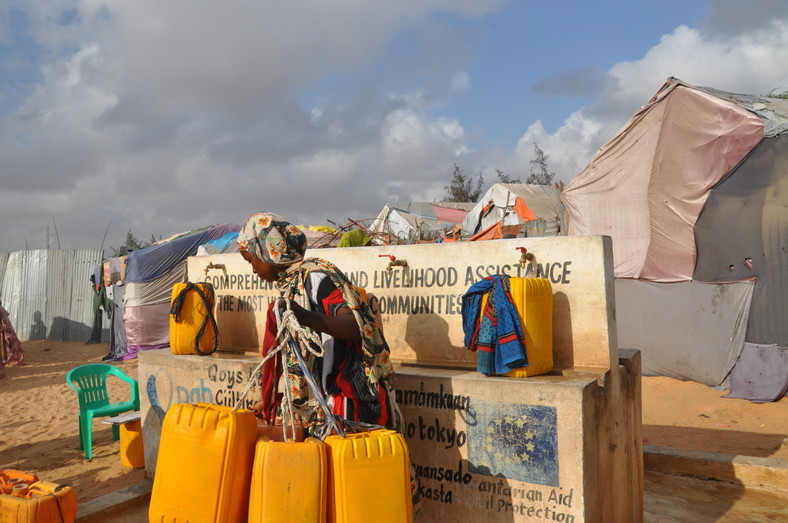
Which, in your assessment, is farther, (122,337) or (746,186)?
(122,337)

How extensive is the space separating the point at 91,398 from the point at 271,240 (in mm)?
5261

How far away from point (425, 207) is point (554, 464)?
1558 centimetres

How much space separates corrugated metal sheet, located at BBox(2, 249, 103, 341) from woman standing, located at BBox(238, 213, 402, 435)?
Answer: 16.8 m

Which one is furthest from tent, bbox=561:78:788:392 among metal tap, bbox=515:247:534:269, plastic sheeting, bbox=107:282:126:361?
plastic sheeting, bbox=107:282:126:361

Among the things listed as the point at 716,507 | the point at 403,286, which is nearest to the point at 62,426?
the point at 403,286

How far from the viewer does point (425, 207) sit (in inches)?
717

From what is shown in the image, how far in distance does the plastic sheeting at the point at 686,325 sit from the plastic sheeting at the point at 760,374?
138 millimetres

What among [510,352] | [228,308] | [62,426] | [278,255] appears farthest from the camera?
[62,426]

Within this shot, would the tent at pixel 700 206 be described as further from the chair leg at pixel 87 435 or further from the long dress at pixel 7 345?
the long dress at pixel 7 345

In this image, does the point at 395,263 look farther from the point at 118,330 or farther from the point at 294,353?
the point at 118,330

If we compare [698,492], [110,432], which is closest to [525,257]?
[698,492]

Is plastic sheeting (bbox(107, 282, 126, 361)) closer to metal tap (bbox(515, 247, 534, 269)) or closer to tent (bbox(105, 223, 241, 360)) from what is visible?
tent (bbox(105, 223, 241, 360))

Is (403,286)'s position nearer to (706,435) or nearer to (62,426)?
(706,435)

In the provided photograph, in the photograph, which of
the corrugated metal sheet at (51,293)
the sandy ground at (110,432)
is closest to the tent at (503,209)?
the sandy ground at (110,432)
